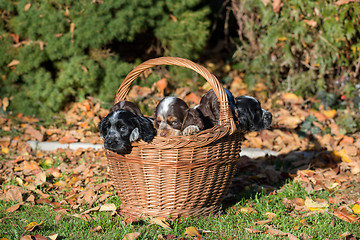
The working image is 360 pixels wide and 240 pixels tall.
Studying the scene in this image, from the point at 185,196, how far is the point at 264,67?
4.27 m

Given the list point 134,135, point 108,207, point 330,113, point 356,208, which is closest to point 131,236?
point 108,207

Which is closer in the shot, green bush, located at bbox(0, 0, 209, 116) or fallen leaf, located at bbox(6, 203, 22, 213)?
fallen leaf, located at bbox(6, 203, 22, 213)

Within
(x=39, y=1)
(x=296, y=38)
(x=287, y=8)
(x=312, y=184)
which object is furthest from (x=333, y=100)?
(x=39, y=1)

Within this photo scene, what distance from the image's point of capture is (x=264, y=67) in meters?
7.42

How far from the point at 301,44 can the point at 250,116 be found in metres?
3.45

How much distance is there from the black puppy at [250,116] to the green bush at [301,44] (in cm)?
309

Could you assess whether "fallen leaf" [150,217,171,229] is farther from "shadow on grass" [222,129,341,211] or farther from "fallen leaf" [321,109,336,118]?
"fallen leaf" [321,109,336,118]

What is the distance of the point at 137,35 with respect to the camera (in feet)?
25.1

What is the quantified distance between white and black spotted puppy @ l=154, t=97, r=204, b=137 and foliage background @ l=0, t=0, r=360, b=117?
10.1 feet

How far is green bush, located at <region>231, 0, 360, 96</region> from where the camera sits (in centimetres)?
675

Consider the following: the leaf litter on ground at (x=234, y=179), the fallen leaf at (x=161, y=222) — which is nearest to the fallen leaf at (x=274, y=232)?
the leaf litter on ground at (x=234, y=179)

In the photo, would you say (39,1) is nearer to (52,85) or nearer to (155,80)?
(52,85)

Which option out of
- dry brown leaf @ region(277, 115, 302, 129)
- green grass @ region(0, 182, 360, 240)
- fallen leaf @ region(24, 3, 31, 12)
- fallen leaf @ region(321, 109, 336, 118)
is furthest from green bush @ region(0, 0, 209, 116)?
green grass @ region(0, 182, 360, 240)

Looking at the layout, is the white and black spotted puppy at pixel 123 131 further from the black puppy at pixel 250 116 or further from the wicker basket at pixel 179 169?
the black puppy at pixel 250 116
